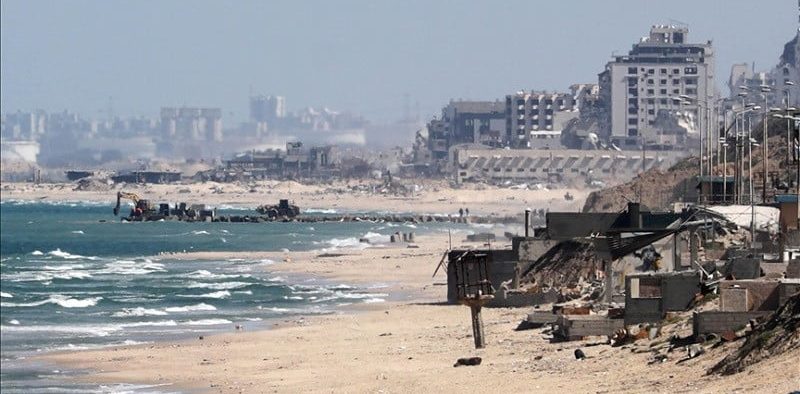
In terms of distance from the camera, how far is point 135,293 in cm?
6066

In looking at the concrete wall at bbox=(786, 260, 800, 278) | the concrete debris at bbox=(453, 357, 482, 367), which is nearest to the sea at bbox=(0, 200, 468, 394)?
the concrete debris at bbox=(453, 357, 482, 367)

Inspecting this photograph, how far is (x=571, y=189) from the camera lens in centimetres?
18075

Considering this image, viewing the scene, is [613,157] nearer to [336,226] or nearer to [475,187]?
[475,187]

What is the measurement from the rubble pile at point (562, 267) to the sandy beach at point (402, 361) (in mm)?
2174

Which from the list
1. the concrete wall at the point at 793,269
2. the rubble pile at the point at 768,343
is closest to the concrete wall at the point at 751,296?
the rubble pile at the point at 768,343

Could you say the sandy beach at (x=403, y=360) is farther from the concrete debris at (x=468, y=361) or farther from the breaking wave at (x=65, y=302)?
the breaking wave at (x=65, y=302)

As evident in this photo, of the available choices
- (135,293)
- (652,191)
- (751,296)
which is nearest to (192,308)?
(135,293)

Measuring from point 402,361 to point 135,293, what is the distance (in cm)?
2884

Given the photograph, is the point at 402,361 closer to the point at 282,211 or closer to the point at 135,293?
the point at 135,293

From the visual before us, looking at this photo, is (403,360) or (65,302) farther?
(65,302)

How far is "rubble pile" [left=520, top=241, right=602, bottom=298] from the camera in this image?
4416 centimetres

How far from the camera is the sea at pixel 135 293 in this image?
42.5 meters

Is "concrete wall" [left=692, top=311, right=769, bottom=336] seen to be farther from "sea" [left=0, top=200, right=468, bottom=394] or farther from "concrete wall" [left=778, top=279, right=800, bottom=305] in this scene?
"sea" [left=0, top=200, right=468, bottom=394]

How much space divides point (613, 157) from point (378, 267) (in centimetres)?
11952
